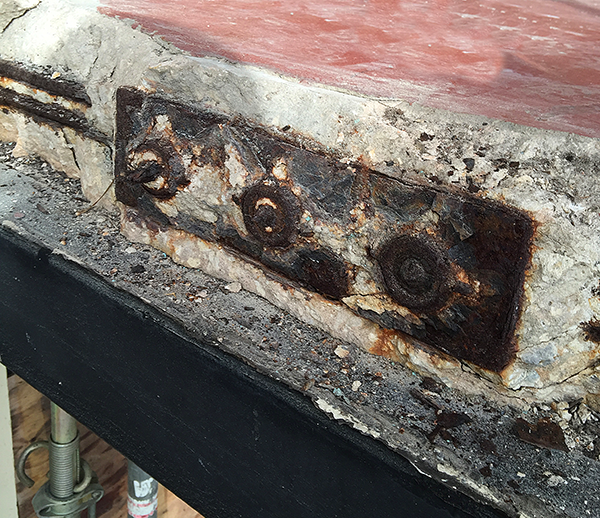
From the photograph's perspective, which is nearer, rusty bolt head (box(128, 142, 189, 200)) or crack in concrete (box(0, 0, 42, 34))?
rusty bolt head (box(128, 142, 189, 200))

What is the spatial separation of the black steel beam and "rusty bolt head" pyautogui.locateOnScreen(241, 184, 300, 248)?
8.2 inches

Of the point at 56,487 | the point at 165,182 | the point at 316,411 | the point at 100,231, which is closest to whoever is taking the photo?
the point at 316,411

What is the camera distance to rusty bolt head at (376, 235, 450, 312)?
76 centimetres

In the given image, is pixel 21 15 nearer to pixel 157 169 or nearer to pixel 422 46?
pixel 157 169

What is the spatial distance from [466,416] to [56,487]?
173cm

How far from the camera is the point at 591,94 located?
2.84 ft

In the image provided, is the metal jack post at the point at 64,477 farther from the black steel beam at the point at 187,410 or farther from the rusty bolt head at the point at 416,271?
the rusty bolt head at the point at 416,271

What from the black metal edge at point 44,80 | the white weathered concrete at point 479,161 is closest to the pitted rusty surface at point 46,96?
the black metal edge at point 44,80

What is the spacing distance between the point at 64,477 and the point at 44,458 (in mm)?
503

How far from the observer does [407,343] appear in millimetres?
865

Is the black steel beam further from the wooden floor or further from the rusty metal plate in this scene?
the wooden floor

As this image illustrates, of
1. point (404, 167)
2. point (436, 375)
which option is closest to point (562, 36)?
point (404, 167)

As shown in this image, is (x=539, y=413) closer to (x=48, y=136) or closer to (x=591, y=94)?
(x=591, y=94)

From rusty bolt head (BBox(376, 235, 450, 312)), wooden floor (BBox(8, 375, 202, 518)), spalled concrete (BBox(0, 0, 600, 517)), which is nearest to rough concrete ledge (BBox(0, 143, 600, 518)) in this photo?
spalled concrete (BBox(0, 0, 600, 517))
